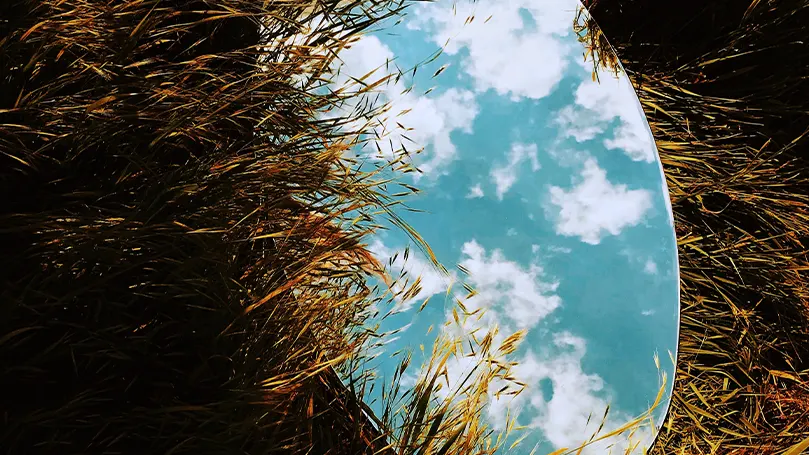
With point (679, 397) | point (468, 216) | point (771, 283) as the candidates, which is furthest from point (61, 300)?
point (771, 283)

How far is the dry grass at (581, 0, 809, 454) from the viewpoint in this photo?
2.93 feet

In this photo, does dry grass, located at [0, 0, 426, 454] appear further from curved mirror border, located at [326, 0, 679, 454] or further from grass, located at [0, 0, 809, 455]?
curved mirror border, located at [326, 0, 679, 454]

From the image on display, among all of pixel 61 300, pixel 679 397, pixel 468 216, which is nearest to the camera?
pixel 61 300

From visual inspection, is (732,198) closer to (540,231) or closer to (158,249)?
(540,231)

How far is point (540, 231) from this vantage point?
0.78m

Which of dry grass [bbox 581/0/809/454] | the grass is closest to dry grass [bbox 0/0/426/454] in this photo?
the grass

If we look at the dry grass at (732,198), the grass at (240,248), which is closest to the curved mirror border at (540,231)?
the grass at (240,248)

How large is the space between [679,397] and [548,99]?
49 centimetres

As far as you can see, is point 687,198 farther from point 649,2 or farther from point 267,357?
point 267,357

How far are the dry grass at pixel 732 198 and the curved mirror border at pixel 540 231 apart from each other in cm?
18

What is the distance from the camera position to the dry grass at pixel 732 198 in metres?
0.89

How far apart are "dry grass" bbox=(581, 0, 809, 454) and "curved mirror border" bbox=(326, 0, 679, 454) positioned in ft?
0.58

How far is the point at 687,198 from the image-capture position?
0.92 metres

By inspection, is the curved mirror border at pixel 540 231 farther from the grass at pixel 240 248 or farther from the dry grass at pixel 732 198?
the dry grass at pixel 732 198
